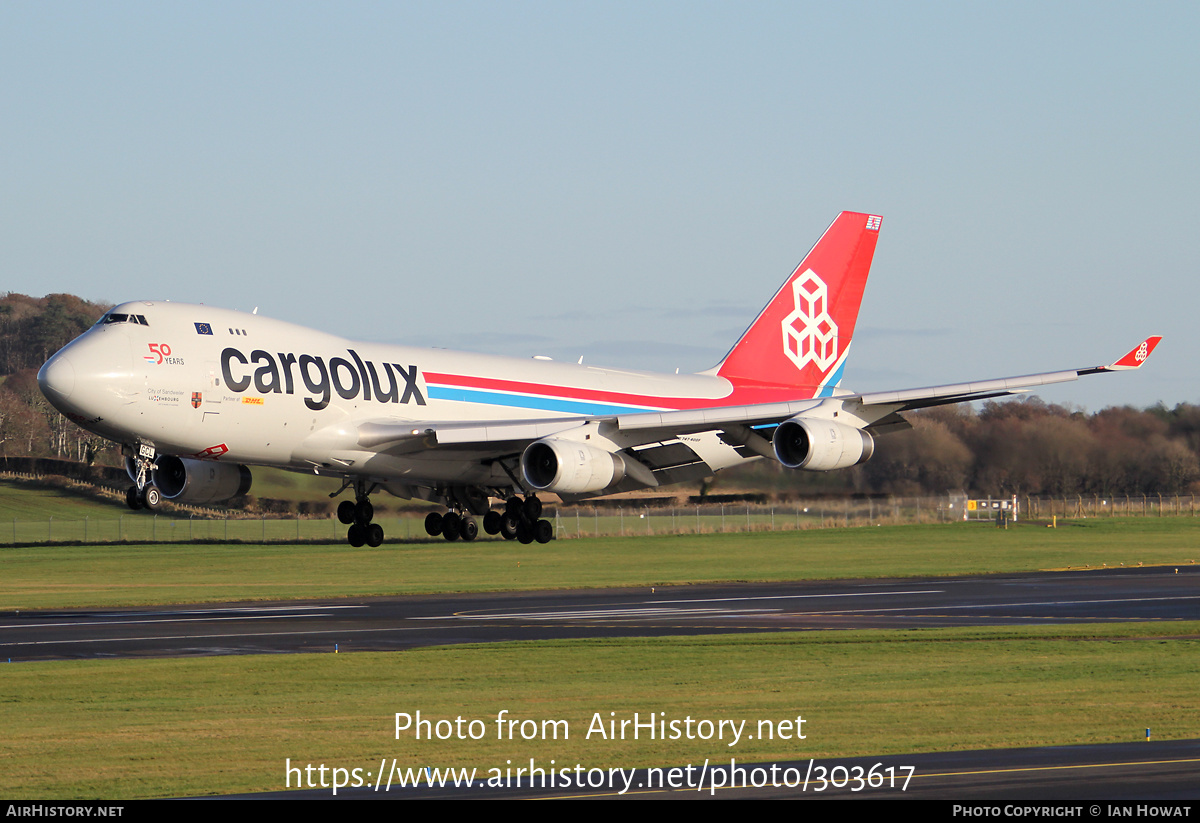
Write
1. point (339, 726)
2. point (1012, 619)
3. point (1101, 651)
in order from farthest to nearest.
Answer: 1. point (1012, 619)
2. point (1101, 651)
3. point (339, 726)

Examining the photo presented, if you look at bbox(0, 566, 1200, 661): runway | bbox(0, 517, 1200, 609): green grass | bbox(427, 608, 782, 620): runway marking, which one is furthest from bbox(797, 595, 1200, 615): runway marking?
bbox(0, 517, 1200, 609): green grass

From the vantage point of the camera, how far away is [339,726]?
28.1 meters

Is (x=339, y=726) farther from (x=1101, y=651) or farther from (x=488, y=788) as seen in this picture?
(x=1101, y=651)

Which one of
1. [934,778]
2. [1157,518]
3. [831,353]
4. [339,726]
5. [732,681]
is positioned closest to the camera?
[934,778]

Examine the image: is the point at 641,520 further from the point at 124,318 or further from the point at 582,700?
the point at 582,700

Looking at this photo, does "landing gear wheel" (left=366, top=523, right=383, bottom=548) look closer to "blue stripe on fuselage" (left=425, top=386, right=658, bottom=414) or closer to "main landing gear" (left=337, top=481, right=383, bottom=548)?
"main landing gear" (left=337, top=481, right=383, bottom=548)

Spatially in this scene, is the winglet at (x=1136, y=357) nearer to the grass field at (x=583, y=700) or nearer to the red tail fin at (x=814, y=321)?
the grass field at (x=583, y=700)

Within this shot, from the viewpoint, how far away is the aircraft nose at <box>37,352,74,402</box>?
1502 inches

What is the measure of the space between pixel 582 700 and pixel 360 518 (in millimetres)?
19810

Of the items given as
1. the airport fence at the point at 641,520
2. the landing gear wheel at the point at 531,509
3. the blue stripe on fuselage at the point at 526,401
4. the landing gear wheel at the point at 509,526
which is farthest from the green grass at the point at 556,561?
the landing gear wheel at the point at 531,509

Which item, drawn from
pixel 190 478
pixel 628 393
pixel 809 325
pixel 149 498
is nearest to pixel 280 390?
pixel 149 498

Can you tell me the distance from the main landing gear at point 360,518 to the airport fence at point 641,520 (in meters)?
26.2
